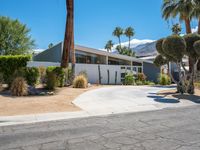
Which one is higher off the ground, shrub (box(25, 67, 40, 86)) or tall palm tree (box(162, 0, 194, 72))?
tall palm tree (box(162, 0, 194, 72))

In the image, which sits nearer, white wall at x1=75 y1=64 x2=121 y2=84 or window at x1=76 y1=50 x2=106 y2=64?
white wall at x1=75 y1=64 x2=121 y2=84

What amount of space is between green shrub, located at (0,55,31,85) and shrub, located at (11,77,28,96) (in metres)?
1.75

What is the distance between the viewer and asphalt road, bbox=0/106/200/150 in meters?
5.65

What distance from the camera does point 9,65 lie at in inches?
634

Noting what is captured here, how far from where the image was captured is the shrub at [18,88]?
1417 centimetres

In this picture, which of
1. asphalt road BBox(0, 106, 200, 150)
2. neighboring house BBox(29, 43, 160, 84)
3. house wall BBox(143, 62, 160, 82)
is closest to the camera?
asphalt road BBox(0, 106, 200, 150)

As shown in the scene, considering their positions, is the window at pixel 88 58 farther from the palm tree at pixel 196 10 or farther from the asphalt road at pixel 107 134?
the asphalt road at pixel 107 134

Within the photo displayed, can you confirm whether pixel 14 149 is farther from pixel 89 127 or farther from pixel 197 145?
pixel 197 145

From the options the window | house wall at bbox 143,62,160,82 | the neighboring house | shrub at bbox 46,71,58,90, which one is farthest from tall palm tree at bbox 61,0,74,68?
house wall at bbox 143,62,160,82

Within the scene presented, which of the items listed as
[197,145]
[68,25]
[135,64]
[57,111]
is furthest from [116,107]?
[135,64]

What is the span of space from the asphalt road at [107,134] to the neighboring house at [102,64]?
19.6 meters

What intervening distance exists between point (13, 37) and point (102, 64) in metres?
15.2

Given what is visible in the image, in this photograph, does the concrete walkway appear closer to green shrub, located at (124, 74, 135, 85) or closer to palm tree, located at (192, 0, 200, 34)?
green shrub, located at (124, 74, 135, 85)

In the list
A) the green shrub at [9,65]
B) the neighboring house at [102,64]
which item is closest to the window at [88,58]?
the neighboring house at [102,64]
